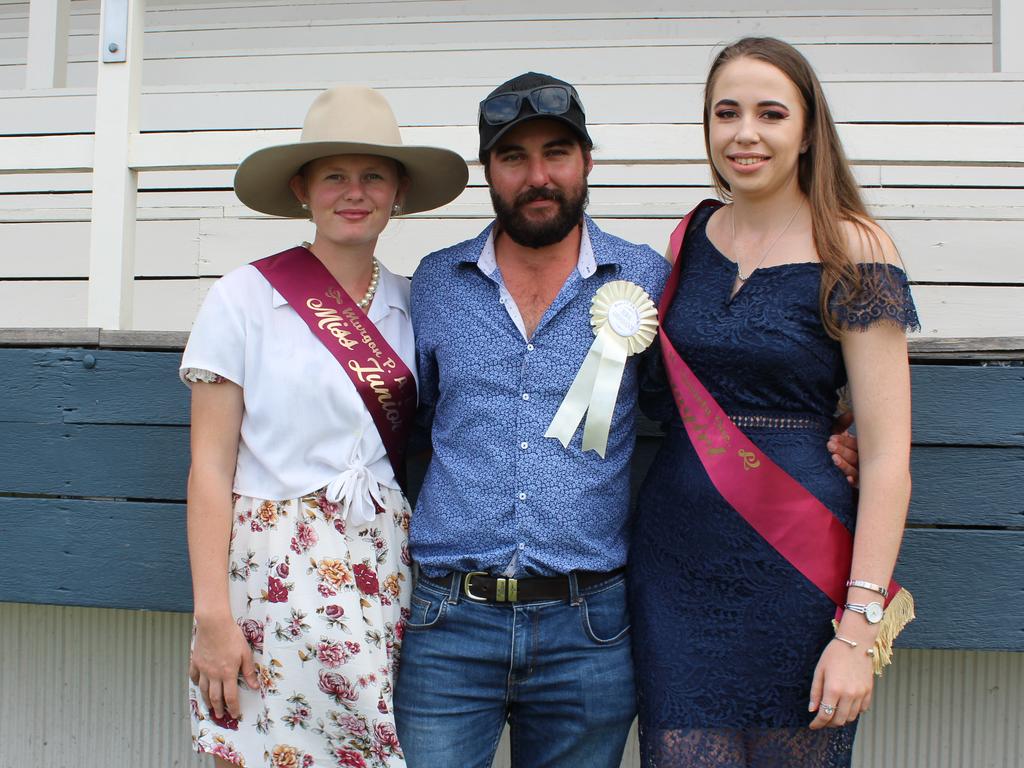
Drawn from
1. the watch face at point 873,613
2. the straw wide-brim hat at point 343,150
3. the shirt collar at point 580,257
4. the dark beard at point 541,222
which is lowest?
the watch face at point 873,613

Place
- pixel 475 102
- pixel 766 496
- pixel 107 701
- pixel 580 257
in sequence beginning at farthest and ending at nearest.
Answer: pixel 475 102
pixel 107 701
pixel 580 257
pixel 766 496

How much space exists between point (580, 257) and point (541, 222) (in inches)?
5.1

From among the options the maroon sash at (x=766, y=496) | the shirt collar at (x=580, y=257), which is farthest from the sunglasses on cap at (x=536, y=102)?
the maroon sash at (x=766, y=496)

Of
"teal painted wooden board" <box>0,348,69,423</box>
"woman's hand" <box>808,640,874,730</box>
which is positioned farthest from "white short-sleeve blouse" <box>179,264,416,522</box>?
"woman's hand" <box>808,640,874,730</box>

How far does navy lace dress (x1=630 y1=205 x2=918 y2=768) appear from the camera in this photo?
181 cm

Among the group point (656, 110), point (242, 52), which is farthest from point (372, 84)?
point (656, 110)

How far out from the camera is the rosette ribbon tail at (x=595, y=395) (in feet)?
6.32

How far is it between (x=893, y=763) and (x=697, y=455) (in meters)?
1.58

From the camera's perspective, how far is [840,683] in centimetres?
170

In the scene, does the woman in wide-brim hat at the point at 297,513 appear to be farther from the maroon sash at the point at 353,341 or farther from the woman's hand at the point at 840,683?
the woman's hand at the point at 840,683

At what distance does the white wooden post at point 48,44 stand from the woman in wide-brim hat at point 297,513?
8.59 ft

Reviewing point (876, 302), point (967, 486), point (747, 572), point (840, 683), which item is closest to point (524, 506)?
point (747, 572)

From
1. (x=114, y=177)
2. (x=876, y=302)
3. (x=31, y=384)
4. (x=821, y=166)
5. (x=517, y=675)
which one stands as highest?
(x=114, y=177)

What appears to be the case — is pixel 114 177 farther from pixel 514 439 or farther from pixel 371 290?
pixel 514 439
